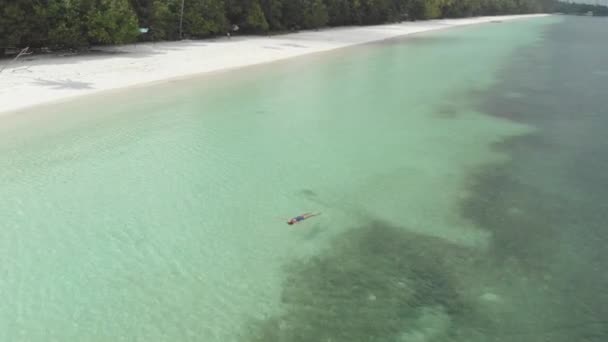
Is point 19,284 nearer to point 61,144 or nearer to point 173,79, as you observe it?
point 61,144

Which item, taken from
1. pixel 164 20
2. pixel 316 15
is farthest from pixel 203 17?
pixel 316 15

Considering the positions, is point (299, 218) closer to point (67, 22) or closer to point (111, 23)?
point (67, 22)

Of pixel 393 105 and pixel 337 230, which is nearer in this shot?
pixel 337 230

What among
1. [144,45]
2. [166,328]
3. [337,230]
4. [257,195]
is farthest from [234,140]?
[144,45]

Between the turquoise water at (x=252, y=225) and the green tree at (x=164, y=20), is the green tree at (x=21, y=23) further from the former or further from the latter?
the green tree at (x=164, y=20)

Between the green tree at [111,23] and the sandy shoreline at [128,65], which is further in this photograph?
the green tree at [111,23]

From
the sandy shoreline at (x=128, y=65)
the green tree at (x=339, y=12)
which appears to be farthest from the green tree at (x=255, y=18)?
the green tree at (x=339, y=12)
